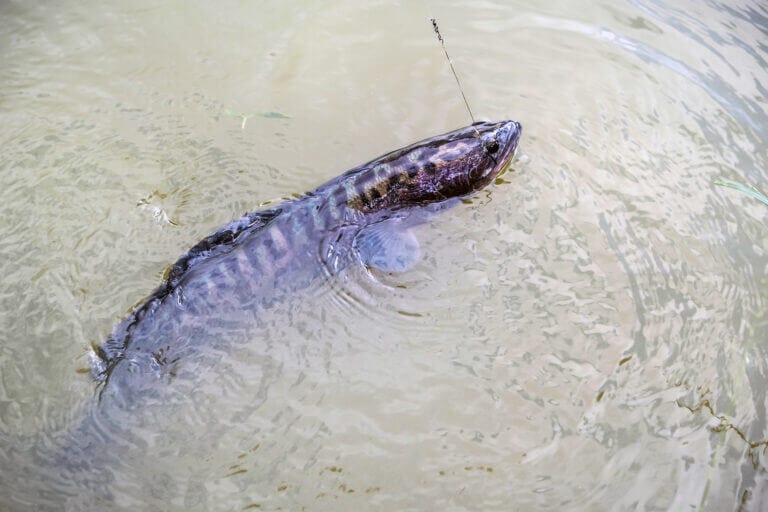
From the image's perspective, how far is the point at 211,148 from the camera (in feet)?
14.1

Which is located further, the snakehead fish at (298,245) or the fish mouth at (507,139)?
the fish mouth at (507,139)

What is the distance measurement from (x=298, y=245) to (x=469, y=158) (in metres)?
1.26

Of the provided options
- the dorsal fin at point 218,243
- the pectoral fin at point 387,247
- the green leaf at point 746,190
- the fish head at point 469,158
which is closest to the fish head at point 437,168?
the fish head at point 469,158

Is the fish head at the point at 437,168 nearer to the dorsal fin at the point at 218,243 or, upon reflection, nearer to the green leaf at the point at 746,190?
the dorsal fin at the point at 218,243

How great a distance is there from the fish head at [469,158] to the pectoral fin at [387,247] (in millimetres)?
379

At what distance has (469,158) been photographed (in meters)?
3.96

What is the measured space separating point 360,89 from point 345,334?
2119mm

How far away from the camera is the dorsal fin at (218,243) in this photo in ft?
11.3

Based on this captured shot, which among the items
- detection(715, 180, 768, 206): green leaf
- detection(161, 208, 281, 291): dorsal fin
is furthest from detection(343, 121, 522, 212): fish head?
detection(715, 180, 768, 206): green leaf

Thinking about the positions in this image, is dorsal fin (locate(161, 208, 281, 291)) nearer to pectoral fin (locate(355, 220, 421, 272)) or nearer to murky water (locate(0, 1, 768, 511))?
murky water (locate(0, 1, 768, 511))

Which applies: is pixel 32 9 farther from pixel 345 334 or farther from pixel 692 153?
pixel 692 153

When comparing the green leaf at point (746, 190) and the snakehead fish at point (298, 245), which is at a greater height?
the green leaf at point (746, 190)

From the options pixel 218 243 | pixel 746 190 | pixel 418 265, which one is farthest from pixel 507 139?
pixel 218 243

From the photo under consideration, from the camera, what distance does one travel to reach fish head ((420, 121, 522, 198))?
393 centimetres
